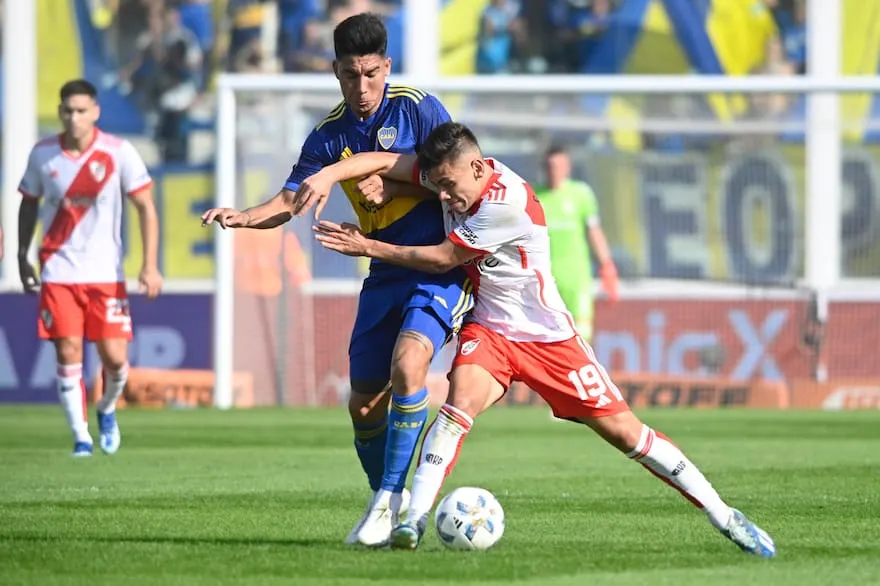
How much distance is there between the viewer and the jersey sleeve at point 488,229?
668 centimetres

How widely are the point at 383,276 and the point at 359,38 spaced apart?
1.04 meters

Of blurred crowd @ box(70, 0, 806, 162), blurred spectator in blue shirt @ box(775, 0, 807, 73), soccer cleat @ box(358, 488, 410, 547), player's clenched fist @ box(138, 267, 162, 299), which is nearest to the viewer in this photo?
soccer cleat @ box(358, 488, 410, 547)

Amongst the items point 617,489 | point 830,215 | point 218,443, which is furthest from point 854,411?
point 617,489

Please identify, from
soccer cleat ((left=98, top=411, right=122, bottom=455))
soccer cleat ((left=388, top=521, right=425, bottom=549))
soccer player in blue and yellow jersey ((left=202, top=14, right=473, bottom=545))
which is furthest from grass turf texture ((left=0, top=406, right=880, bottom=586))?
soccer player in blue and yellow jersey ((left=202, top=14, right=473, bottom=545))

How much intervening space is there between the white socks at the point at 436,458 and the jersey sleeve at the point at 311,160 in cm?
131

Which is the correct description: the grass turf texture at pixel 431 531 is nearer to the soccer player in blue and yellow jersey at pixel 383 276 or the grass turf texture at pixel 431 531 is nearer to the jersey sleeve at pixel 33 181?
the soccer player in blue and yellow jersey at pixel 383 276

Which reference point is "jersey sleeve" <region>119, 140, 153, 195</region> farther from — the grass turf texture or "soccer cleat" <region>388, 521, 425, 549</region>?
"soccer cleat" <region>388, 521, 425, 549</region>

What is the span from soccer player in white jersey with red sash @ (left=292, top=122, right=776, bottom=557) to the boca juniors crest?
17 centimetres

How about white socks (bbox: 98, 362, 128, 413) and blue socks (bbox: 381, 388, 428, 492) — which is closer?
blue socks (bbox: 381, 388, 428, 492)

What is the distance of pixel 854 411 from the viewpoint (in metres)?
17.0

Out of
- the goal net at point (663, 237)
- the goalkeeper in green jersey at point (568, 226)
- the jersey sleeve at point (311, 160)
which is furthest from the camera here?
the goal net at point (663, 237)

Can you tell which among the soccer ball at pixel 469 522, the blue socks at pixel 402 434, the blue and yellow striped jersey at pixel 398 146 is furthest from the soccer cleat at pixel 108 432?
the soccer ball at pixel 469 522

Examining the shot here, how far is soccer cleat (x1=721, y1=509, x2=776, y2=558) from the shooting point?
21.3 ft

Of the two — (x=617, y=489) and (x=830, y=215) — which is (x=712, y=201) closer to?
(x=830, y=215)
